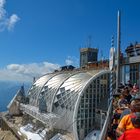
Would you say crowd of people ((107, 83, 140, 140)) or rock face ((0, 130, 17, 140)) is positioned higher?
crowd of people ((107, 83, 140, 140))

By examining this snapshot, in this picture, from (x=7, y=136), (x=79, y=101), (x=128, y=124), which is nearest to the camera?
(x=128, y=124)

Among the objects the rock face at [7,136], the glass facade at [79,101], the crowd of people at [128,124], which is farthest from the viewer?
the rock face at [7,136]

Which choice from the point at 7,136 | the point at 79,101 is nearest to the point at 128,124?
the point at 79,101

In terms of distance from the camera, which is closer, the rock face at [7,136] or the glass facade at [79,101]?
the glass facade at [79,101]

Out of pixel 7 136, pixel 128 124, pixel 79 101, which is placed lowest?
pixel 7 136

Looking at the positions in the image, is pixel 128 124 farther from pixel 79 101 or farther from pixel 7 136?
pixel 7 136

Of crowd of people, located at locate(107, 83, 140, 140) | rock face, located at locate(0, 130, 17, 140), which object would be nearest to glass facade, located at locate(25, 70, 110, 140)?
rock face, located at locate(0, 130, 17, 140)

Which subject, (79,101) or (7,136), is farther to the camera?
(7,136)

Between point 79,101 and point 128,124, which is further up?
point 128,124

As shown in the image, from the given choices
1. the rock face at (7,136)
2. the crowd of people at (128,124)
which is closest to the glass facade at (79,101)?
the rock face at (7,136)

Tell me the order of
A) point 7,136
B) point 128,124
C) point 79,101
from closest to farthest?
1. point 128,124
2. point 79,101
3. point 7,136

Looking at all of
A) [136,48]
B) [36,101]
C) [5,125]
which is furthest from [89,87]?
[5,125]

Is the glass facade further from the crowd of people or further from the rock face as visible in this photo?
the crowd of people

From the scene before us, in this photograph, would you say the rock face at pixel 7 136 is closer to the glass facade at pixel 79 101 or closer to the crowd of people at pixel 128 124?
the glass facade at pixel 79 101
